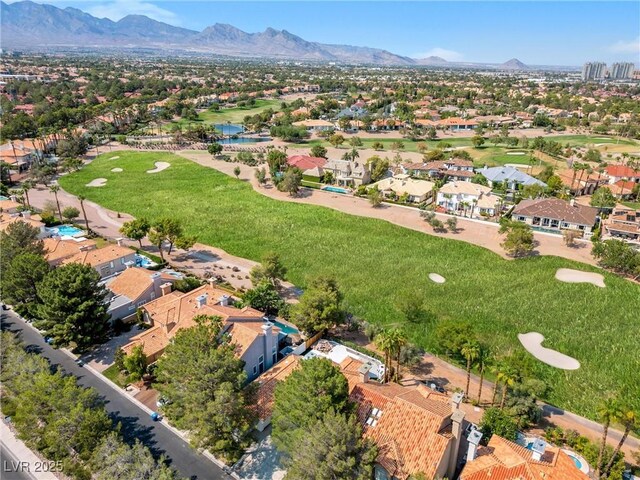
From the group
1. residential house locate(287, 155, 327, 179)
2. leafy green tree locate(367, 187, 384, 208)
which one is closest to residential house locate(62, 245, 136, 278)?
leafy green tree locate(367, 187, 384, 208)

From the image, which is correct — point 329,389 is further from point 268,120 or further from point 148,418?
point 268,120

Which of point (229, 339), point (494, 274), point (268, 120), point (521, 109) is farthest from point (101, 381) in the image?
point (521, 109)

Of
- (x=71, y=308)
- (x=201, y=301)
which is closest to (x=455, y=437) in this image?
(x=201, y=301)

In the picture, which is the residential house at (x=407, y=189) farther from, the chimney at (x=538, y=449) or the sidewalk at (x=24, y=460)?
the sidewalk at (x=24, y=460)

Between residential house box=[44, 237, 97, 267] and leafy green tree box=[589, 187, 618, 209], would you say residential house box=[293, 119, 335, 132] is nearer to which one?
leafy green tree box=[589, 187, 618, 209]

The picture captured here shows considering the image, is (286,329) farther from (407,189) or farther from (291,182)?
(407,189)
